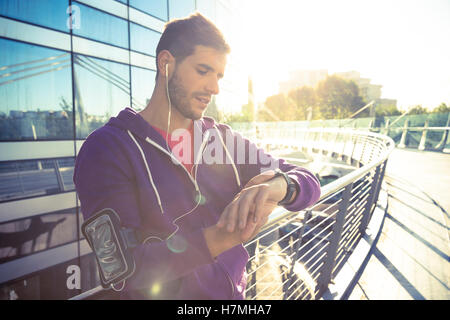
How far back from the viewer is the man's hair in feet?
4.19

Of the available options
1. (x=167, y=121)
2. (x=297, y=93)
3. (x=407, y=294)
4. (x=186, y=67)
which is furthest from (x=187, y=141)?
(x=297, y=93)

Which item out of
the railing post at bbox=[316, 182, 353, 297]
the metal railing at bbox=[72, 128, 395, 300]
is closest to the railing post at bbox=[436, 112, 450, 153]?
the metal railing at bbox=[72, 128, 395, 300]

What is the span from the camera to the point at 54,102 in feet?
30.1

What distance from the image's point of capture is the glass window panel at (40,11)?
8180 mm

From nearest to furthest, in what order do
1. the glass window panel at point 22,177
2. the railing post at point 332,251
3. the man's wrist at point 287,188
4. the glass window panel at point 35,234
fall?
the man's wrist at point 287,188, the railing post at point 332,251, the glass window panel at point 22,177, the glass window panel at point 35,234

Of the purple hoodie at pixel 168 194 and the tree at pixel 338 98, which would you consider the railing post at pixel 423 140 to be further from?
the tree at pixel 338 98

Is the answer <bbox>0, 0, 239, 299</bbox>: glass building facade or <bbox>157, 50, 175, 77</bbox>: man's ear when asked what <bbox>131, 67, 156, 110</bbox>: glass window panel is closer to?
<bbox>0, 0, 239, 299</bbox>: glass building facade

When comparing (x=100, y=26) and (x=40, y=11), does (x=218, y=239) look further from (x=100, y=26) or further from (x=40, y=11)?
(x=100, y=26)

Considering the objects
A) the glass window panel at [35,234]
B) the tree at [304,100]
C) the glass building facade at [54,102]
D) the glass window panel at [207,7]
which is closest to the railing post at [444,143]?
the glass building facade at [54,102]

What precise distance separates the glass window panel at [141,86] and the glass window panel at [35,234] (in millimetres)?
5917

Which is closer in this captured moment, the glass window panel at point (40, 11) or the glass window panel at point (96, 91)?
the glass window panel at point (40, 11)

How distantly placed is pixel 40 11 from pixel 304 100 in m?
46.6

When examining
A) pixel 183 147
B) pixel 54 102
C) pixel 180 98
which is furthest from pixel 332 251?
pixel 54 102

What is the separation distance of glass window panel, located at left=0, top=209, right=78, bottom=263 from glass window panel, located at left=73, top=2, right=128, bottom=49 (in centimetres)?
761
